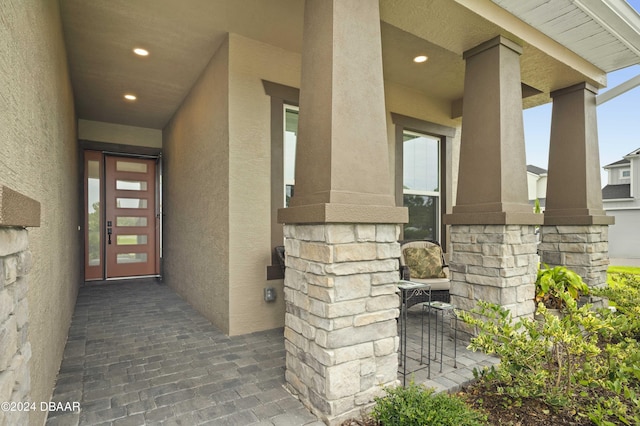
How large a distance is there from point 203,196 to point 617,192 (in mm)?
17082

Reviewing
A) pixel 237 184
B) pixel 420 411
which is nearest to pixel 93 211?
pixel 237 184

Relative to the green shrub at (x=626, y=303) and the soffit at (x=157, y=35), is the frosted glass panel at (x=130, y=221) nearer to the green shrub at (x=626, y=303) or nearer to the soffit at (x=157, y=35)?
the soffit at (x=157, y=35)

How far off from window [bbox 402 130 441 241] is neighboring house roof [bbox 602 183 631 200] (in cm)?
1254

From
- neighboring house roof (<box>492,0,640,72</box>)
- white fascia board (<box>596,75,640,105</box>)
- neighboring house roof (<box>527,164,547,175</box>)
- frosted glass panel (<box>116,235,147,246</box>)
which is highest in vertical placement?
neighboring house roof (<box>527,164,547,175</box>)

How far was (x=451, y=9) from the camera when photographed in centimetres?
282

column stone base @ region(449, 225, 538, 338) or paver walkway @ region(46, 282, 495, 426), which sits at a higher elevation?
column stone base @ region(449, 225, 538, 338)

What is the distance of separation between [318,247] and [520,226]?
232cm

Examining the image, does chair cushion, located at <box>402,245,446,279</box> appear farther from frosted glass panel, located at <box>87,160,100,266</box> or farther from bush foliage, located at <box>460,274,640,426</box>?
frosted glass panel, located at <box>87,160,100,266</box>

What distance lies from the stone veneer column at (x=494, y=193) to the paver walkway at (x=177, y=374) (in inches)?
28.7

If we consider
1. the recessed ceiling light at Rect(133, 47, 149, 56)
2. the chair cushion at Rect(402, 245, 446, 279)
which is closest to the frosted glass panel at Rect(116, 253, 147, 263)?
the recessed ceiling light at Rect(133, 47, 149, 56)

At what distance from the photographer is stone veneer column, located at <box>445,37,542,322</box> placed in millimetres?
3160

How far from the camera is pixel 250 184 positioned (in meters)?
3.80

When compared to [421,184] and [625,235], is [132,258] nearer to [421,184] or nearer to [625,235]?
[421,184]

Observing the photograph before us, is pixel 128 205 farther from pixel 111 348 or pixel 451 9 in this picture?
pixel 451 9
